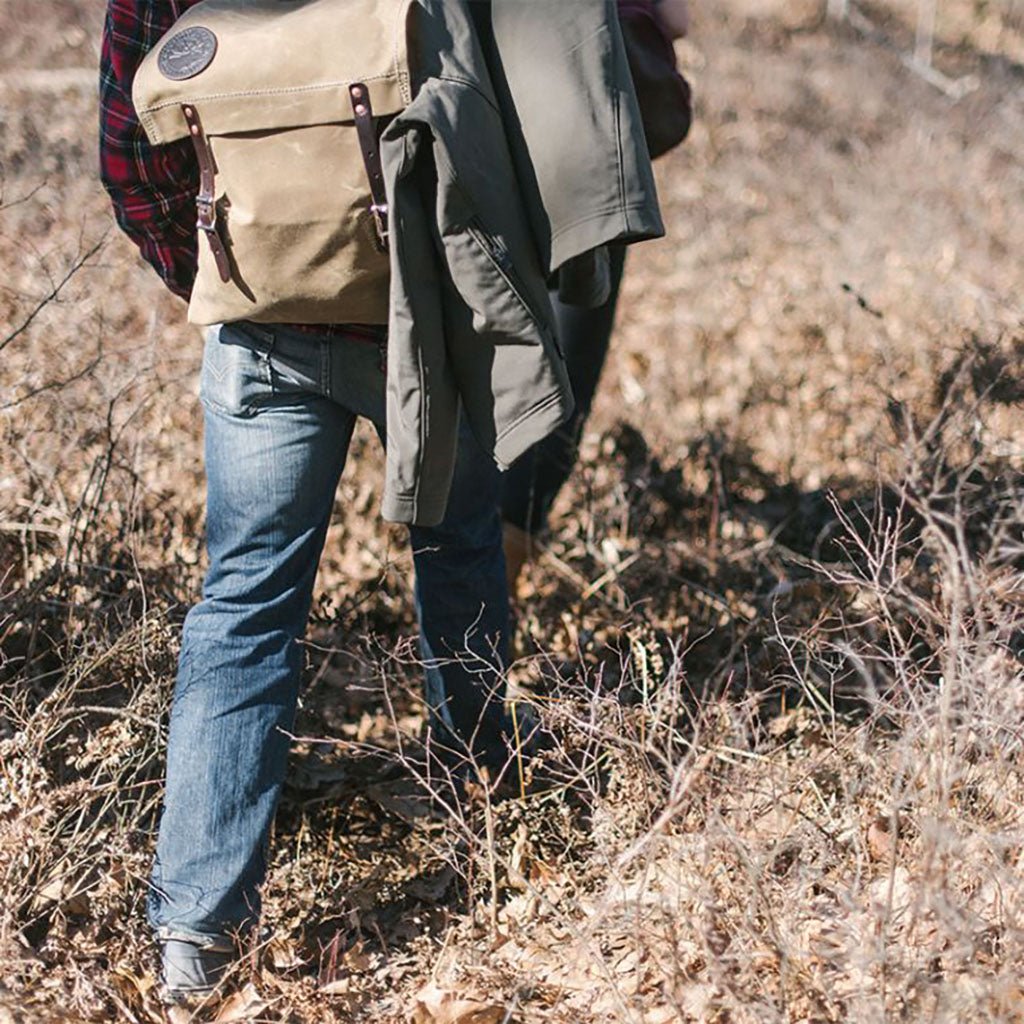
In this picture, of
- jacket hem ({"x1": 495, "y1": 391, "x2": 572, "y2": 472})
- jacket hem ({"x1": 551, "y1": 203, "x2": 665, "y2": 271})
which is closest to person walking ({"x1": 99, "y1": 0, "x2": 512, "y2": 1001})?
jacket hem ({"x1": 495, "y1": 391, "x2": 572, "y2": 472})

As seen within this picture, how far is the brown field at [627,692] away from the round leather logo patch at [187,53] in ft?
3.22

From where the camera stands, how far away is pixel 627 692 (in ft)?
11.5

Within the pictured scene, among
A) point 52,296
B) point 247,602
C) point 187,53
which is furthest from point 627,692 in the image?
point 187,53

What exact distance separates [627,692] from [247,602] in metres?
1.39

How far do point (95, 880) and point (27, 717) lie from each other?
40 cm

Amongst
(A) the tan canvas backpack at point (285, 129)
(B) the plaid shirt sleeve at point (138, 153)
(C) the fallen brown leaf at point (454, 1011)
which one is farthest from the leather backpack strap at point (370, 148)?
Answer: (C) the fallen brown leaf at point (454, 1011)

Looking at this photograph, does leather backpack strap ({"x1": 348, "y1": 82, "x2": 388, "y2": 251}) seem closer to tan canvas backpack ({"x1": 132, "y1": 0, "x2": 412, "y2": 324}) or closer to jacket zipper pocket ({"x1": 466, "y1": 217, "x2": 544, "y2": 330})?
tan canvas backpack ({"x1": 132, "y1": 0, "x2": 412, "y2": 324})

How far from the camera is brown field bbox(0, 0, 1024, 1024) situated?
2.20 meters

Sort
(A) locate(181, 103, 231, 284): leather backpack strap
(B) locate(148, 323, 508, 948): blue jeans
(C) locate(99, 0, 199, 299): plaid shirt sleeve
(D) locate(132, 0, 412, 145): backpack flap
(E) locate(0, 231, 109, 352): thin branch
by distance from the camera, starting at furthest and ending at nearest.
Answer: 1. (E) locate(0, 231, 109, 352): thin branch
2. (B) locate(148, 323, 508, 948): blue jeans
3. (C) locate(99, 0, 199, 299): plaid shirt sleeve
4. (A) locate(181, 103, 231, 284): leather backpack strap
5. (D) locate(132, 0, 412, 145): backpack flap

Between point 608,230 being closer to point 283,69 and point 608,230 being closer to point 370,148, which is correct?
point 370,148

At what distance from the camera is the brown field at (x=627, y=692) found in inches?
86.7

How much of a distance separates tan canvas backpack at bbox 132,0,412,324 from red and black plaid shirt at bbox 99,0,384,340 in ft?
0.31

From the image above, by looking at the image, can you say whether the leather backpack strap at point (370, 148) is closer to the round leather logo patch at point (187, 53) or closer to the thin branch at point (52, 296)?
the round leather logo patch at point (187, 53)

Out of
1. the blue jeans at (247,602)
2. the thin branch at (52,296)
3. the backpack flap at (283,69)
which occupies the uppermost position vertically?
the backpack flap at (283,69)
